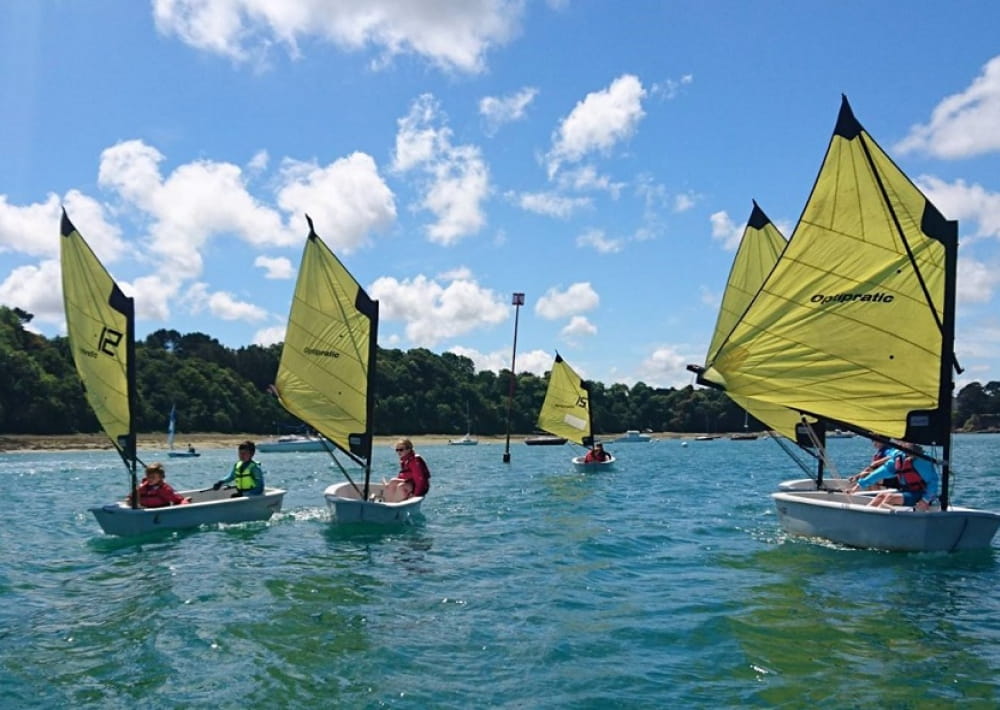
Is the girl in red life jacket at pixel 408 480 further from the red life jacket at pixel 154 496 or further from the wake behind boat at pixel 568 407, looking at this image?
the wake behind boat at pixel 568 407

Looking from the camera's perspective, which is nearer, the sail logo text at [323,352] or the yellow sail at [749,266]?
the sail logo text at [323,352]

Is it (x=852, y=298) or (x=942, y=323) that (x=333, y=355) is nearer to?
(x=852, y=298)

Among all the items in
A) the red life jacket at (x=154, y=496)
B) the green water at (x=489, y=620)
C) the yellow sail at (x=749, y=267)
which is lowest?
the green water at (x=489, y=620)

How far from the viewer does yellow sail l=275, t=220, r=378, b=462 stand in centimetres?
2036

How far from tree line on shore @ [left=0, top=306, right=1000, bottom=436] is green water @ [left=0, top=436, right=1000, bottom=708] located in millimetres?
43804

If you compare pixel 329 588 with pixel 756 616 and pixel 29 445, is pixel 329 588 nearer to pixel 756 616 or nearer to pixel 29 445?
pixel 756 616

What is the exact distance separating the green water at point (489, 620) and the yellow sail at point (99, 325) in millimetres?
3062

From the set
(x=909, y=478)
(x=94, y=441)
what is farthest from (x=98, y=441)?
(x=909, y=478)

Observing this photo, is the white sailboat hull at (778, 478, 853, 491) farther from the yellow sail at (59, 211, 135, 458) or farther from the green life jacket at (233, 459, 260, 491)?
the yellow sail at (59, 211, 135, 458)

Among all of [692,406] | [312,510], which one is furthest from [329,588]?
[692,406]

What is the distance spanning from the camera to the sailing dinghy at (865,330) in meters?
14.8

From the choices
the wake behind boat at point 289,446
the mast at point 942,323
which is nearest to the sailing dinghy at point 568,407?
the mast at point 942,323

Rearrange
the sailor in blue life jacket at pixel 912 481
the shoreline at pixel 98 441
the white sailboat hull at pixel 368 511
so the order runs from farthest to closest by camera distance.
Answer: the shoreline at pixel 98 441
the white sailboat hull at pixel 368 511
the sailor in blue life jacket at pixel 912 481

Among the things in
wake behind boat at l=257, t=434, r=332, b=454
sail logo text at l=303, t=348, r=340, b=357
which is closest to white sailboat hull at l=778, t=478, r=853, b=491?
sail logo text at l=303, t=348, r=340, b=357
